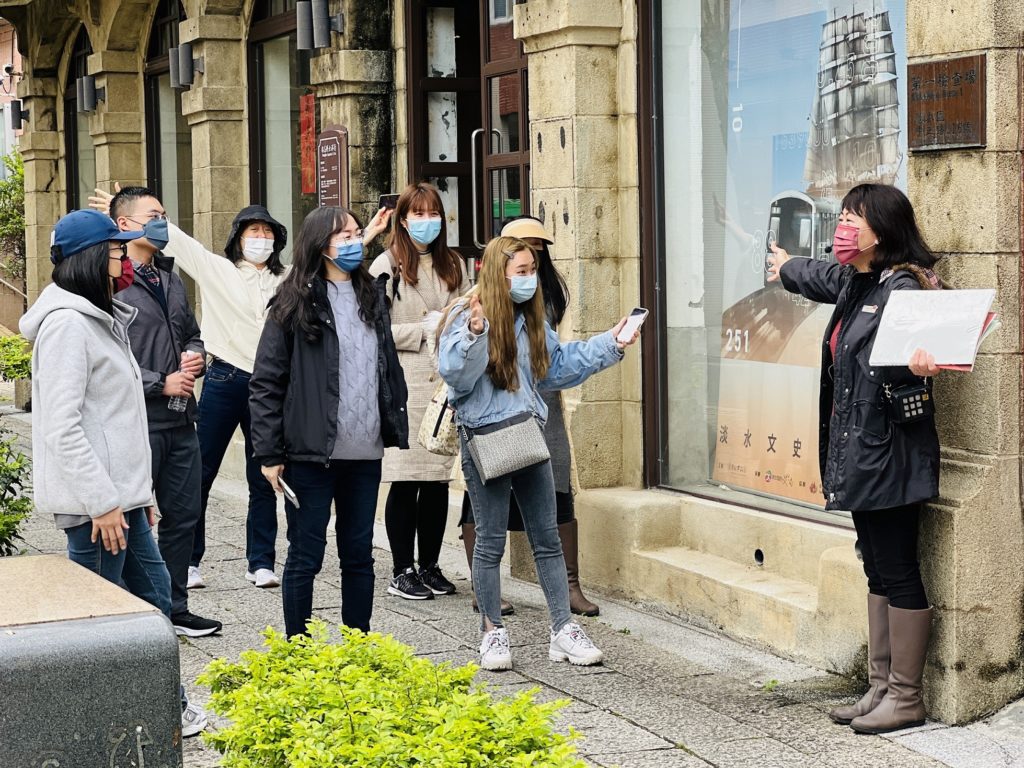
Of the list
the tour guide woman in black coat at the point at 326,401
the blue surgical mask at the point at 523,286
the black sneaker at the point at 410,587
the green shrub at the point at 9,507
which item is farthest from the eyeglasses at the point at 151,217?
the black sneaker at the point at 410,587

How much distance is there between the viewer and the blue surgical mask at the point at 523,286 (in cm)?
641

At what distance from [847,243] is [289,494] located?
7.40 ft

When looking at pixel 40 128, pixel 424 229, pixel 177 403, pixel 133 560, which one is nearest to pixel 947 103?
pixel 424 229

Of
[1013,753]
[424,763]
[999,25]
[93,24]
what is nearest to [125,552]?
[424,763]

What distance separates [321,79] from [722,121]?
3893mm

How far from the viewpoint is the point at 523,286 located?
6.40 meters

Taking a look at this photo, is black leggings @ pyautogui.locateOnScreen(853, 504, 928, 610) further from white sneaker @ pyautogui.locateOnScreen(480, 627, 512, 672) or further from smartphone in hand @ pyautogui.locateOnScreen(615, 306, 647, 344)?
white sneaker @ pyautogui.locateOnScreen(480, 627, 512, 672)

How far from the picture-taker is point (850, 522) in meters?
6.79

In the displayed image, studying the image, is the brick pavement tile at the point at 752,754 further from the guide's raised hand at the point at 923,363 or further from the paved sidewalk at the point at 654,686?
the guide's raised hand at the point at 923,363

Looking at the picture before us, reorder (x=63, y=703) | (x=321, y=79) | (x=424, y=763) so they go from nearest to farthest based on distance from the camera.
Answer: (x=424, y=763)
(x=63, y=703)
(x=321, y=79)

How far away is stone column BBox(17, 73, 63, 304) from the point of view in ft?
62.3

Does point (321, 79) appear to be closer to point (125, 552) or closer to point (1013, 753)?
point (125, 552)

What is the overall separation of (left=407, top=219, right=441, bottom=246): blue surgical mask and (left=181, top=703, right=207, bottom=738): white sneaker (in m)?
2.76

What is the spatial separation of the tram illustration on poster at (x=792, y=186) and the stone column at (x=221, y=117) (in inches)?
248
